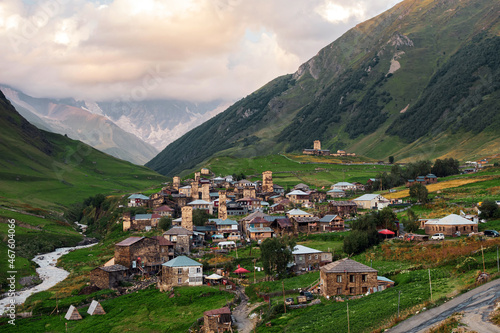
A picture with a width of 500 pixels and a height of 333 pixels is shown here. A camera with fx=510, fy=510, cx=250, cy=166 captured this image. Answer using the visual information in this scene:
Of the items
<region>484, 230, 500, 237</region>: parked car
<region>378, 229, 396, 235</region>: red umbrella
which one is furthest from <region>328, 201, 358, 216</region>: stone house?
<region>484, 230, 500, 237</region>: parked car

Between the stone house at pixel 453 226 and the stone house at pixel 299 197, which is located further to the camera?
the stone house at pixel 299 197

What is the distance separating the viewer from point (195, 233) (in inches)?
3465

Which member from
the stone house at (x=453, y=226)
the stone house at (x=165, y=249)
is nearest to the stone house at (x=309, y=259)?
the stone house at (x=453, y=226)

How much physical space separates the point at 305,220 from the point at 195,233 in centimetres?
1942

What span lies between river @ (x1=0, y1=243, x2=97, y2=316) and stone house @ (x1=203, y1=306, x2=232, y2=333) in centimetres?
2740

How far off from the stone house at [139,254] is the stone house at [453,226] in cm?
3881

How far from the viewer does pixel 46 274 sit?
80125 mm

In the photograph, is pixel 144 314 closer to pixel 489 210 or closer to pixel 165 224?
pixel 165 224

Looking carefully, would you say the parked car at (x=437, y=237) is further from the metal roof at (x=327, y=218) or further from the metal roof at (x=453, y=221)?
the metal roof at (x=327, y=218)

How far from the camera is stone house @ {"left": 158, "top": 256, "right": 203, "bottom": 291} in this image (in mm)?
61031

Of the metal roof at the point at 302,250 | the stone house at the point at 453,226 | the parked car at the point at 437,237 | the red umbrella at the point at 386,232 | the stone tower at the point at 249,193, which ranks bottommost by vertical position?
the metal roof at the point at 302,250

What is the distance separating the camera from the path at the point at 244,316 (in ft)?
147

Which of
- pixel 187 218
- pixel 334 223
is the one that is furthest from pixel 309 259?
pixel 187 218

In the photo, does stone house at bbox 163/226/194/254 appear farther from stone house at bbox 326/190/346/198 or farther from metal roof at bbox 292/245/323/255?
stone house at bbox 326/190/346/198
